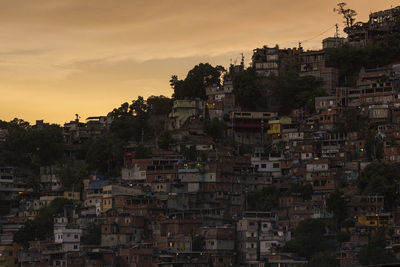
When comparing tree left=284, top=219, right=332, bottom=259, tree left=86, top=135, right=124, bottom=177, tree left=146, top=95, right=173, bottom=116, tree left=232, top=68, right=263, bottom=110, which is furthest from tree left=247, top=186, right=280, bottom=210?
tree left=146, top=95, right=173, bottom=116

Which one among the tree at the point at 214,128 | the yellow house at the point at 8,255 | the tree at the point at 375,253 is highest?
the tree at the point at 214,128

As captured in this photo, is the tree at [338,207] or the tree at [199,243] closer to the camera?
the tree at [199,243]

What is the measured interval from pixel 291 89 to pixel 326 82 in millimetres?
1615

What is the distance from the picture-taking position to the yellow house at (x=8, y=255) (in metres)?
39.0

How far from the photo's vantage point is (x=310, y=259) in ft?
109

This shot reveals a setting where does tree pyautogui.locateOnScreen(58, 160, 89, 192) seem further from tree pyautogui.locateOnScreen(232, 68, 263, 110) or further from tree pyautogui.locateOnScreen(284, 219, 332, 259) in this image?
tree pyautogui.locateOnScreen(284, 219, 332, 259)

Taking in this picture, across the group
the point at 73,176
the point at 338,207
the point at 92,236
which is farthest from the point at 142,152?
the point at 338,207

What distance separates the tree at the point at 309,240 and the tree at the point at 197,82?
1423 centimetres

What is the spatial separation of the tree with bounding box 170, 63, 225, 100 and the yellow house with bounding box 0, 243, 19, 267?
12.2 meters

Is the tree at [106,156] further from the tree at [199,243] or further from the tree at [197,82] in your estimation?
the tree at [199,243]

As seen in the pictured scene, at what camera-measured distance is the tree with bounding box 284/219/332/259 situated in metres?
34.2

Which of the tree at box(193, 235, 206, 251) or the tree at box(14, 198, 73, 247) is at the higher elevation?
the tree at box(14, 198, 73, 247)

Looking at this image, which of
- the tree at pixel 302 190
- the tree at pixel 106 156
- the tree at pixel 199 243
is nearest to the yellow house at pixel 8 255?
the tree at pixel 106 156

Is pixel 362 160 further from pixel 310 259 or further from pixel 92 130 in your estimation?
pixel 92 130
